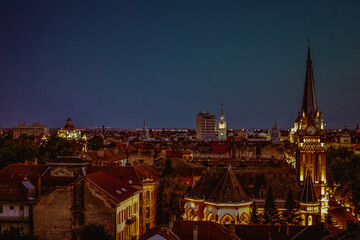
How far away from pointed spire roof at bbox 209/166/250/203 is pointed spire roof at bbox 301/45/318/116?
101 ft

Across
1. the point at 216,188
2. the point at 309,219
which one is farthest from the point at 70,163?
the point at 309,219

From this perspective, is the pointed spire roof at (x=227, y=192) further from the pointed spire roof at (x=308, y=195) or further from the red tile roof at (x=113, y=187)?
the red tile roof at (x=113, y=187)

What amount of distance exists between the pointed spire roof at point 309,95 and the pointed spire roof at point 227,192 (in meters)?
30.8

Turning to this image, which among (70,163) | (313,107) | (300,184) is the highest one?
(313,107)

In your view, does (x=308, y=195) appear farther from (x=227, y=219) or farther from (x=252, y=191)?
(x=227, y=219)

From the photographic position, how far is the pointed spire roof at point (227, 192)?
57688 millimetres

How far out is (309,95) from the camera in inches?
3312

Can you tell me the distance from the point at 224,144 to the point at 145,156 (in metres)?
67.0

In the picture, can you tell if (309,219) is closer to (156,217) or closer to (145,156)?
(156,217)

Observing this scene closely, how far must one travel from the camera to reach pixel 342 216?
67125 millimetres

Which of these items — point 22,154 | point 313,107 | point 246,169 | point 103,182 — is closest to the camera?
point 103,182

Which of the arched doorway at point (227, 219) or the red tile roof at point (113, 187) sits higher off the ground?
the red tile roof at point (113, 187)

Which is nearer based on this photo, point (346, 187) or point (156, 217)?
point (156, 217)

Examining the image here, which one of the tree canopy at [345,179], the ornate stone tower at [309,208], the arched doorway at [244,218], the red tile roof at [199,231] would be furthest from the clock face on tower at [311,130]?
the red tile roof at [199,231]
